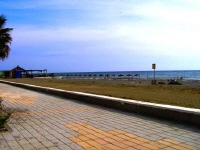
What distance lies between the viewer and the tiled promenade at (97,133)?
15.6 feet

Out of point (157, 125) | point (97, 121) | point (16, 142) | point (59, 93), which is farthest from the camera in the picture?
point (59, 93)

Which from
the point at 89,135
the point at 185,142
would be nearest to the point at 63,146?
the point at 89,135

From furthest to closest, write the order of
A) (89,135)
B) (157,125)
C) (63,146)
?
(157,125)
(89,135)
(63,146)

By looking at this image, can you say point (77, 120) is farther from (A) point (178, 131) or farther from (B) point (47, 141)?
(A) point (178, 131)

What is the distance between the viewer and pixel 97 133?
558 centimetres

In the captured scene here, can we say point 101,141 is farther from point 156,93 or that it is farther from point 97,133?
point 156,93

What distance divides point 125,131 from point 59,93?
8.51 metres

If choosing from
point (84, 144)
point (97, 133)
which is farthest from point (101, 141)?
point (97, 133)

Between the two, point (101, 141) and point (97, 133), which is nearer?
point (101, 141)

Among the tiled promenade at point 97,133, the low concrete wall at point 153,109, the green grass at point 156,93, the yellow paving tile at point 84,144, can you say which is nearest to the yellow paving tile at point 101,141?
the tiled promenade at point 97,133

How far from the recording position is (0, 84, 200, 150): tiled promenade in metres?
4.74

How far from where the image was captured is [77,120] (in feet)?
22.9

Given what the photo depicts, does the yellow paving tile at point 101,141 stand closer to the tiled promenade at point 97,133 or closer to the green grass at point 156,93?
the tiled promenade at point 97,133

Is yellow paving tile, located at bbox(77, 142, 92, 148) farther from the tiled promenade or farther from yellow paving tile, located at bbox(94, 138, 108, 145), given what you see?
yellow paving tile, located at bbox(94, 138, 108, 145)
